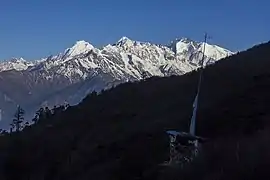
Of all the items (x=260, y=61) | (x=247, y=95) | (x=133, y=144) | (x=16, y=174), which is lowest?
(x=16, y=174)

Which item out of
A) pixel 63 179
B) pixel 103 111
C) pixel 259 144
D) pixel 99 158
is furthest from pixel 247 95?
pixel 103 111

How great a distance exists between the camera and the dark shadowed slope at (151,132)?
20.2 m

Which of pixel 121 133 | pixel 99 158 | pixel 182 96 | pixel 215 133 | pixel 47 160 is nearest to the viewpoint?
pixel 215 133

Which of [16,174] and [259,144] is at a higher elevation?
[259,144]

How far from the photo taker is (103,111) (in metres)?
77.7

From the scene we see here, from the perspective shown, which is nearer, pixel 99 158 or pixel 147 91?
pixel 99 158

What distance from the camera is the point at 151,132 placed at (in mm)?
46094

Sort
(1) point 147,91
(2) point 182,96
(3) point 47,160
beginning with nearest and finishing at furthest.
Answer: (3) point 47,160 → (2) point 182,96 → (1) point 147,91

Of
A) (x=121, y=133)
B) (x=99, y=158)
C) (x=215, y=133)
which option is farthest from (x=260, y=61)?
(x=215, y=133)

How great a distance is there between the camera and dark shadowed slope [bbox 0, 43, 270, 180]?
2016 cm

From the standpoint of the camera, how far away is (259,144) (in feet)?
61.8

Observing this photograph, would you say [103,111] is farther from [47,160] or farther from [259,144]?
[259,144]

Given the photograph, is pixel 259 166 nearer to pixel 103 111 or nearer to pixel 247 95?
pixel 247 95

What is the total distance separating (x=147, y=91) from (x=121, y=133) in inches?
1300
